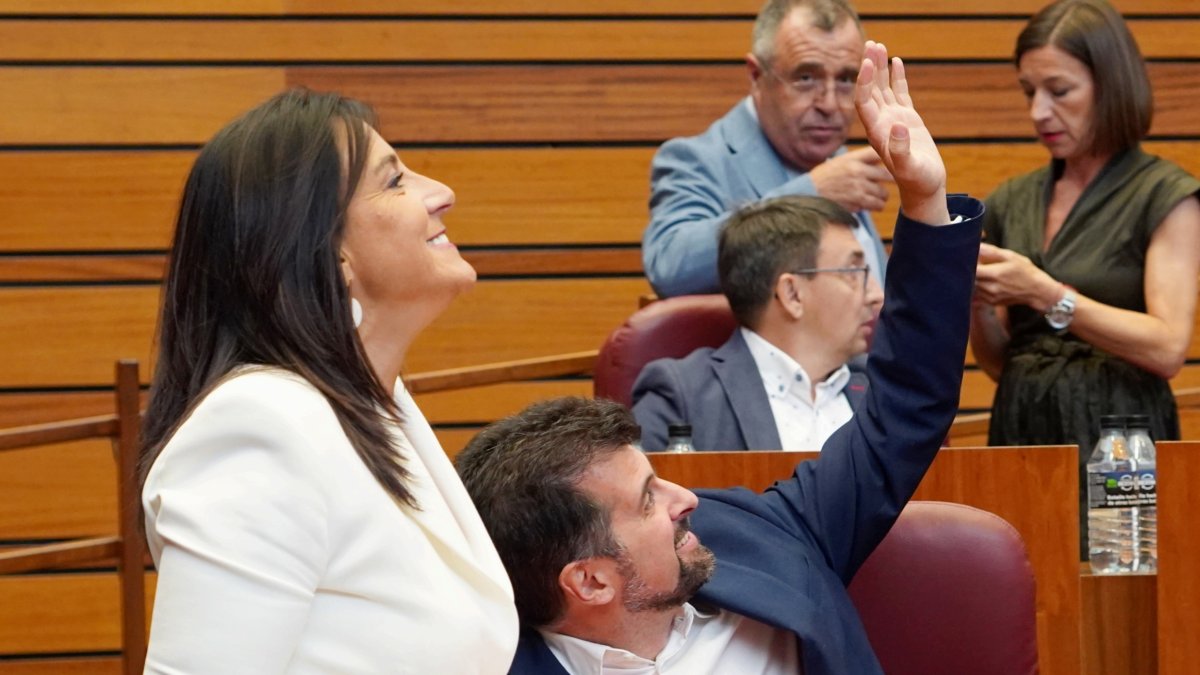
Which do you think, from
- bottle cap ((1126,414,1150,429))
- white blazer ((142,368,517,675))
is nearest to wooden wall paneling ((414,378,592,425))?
bottle cap ((1126,414,1150,429))

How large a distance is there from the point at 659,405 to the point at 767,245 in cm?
40

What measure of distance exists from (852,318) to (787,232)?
0.20 meters

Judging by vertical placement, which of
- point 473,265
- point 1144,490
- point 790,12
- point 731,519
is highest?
point 790,12

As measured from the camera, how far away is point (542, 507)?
1.67 meters

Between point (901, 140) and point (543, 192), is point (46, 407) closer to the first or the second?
point (543, 192)

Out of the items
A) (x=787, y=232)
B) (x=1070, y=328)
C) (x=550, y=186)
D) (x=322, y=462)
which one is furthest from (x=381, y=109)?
(x=322, y=462)

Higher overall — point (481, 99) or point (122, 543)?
point (481, 99)

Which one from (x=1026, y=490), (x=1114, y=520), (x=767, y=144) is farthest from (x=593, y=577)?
(x=767, y=144)

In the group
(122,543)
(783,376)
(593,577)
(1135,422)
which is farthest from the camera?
(122,543)

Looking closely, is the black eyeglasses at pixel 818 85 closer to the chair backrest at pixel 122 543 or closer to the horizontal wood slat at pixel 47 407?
the chair backrest at pixel 122 543

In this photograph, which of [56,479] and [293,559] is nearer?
→ [293,559]

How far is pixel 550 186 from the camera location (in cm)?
412

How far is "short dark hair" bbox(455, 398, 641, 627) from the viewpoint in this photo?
1.66 metres

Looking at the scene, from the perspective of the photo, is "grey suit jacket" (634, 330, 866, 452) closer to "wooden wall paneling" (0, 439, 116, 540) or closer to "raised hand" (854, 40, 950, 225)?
"raised hand" (854, 40, 950, 225)
